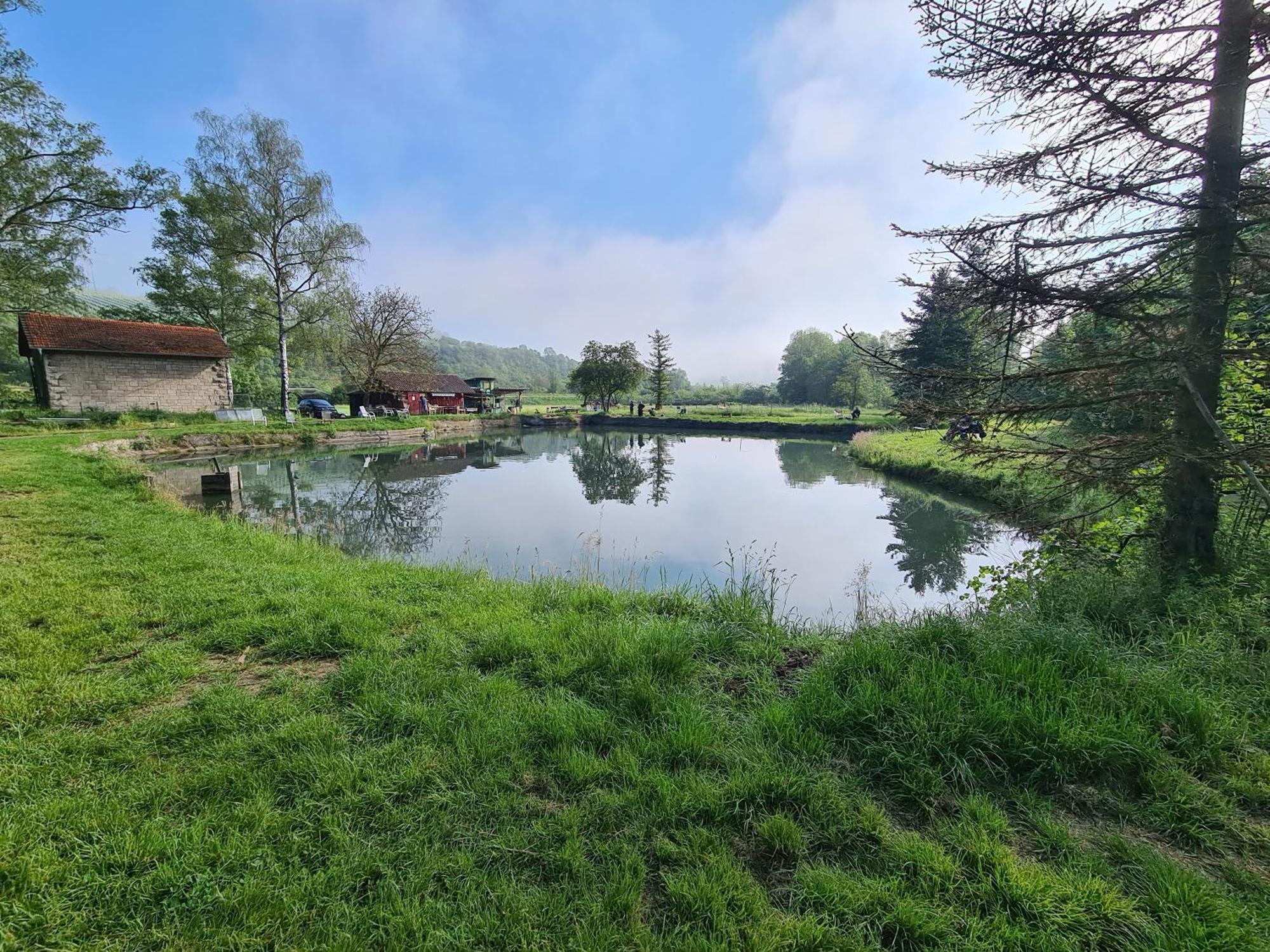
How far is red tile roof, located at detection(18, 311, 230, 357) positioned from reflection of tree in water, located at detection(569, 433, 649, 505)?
1702 centimetres

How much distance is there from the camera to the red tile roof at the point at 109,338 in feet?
61.2

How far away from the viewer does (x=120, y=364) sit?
64.4 ft

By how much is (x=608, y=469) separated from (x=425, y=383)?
26339mm

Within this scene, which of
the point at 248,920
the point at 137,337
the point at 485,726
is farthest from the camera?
the point at 137,337

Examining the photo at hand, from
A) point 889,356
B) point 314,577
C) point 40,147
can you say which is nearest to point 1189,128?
point 889,356

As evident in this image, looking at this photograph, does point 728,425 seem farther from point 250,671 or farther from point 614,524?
point 250,671

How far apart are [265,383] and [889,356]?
5381 cm

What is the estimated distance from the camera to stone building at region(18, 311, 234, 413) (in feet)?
61.1

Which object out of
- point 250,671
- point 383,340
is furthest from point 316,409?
point 250,671

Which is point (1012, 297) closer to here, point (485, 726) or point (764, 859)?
point (764, 859)

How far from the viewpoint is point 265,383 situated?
146 ft

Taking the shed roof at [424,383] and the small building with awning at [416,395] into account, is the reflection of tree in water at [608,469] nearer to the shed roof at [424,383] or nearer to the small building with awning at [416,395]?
the small building with awning at [416,395]

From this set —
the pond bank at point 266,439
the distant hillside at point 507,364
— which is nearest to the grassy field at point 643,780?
the pond bank at point 266,439

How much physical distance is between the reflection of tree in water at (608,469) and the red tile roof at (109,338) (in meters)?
17.0
